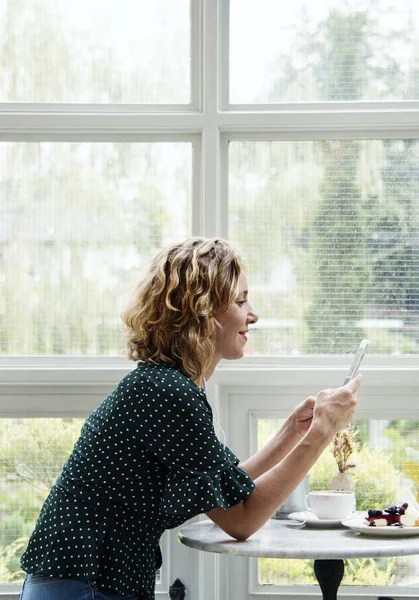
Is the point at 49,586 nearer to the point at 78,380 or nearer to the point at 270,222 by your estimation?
the point at 78,380

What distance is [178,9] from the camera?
8.35ft

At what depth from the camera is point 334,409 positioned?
1805 mm

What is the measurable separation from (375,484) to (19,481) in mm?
1011

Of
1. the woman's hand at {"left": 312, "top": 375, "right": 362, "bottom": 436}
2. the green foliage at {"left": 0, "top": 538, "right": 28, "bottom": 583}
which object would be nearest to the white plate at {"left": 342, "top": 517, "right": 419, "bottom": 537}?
the woman's hand at {"left": 312, "top": 375, "right": 362, "bottom": 436}

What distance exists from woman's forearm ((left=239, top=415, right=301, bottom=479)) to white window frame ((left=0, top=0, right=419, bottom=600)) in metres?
0.30

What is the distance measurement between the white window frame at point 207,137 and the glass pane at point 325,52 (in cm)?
5

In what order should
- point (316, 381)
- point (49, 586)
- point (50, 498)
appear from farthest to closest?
point (316, 381) → point (50, 498) → point (49, 586)

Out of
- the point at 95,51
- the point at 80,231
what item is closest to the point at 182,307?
the point at 80,231

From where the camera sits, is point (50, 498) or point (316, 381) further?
point (316, 381)

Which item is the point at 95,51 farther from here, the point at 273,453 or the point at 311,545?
the point at 311,545

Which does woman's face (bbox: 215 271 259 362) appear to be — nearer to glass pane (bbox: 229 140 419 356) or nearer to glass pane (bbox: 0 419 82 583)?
glass pane (bbox: 229 140 419 356)

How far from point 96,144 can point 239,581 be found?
1.32 metres

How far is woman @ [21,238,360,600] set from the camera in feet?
5.34

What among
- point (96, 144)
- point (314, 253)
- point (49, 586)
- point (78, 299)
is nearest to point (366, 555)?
point (49, 586)
